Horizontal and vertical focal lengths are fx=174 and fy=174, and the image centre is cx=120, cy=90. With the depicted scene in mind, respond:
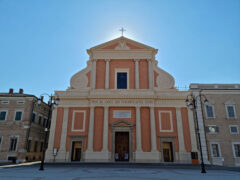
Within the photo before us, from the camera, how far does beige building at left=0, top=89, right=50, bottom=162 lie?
2159 centimetres

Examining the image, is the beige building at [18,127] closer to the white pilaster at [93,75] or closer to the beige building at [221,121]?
the white pilaster at [93,75]

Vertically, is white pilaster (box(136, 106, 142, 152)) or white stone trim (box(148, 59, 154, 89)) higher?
white stone trim (box(148, 59, 154, 89))

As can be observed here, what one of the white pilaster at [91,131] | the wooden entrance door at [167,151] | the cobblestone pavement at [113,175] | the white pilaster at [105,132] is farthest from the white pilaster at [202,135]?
the white pilaster at [91,131]

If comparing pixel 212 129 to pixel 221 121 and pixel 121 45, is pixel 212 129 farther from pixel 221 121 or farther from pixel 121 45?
pixel 121 45

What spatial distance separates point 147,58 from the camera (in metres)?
23.0

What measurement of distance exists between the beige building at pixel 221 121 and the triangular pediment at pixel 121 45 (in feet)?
28.2

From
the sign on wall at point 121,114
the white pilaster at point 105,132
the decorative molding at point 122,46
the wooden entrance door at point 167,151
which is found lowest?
the wooden entrance door at point 167,151

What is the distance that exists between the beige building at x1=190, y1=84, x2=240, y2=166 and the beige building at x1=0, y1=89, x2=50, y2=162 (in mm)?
21481

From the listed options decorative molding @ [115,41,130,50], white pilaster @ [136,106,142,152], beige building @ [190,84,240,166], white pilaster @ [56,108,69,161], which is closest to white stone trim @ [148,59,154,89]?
white pilaster @ [136,106,142,152]

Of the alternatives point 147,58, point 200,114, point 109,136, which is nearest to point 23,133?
point 109,136

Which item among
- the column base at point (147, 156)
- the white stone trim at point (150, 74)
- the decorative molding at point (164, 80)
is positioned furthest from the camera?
the decorative molding at point (164, 80)

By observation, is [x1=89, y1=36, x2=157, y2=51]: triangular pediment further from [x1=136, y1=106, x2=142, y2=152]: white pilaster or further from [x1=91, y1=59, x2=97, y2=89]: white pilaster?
[x1=136, y1=106, x2=142, y2=152]: white pilaster

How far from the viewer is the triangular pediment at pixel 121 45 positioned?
23516 millimetres

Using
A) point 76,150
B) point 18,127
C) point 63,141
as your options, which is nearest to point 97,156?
point 76,150
